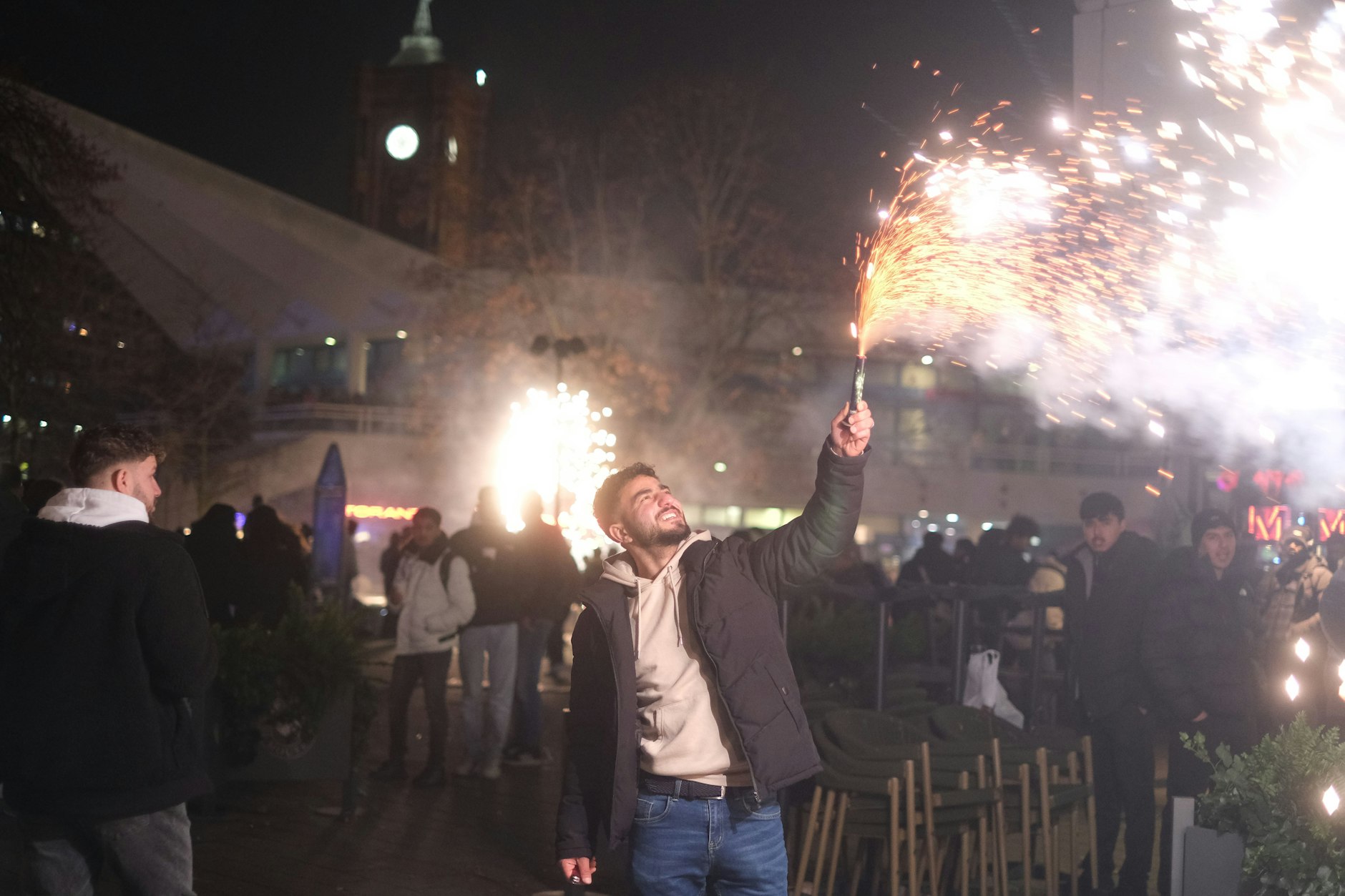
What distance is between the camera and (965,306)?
720cm

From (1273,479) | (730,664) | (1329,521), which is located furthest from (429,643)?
(1329,521)

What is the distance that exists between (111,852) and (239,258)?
39.3 metres

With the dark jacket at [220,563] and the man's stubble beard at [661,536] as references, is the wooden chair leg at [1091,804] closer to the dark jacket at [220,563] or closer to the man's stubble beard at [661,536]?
the man's stubble beard at [661,536]

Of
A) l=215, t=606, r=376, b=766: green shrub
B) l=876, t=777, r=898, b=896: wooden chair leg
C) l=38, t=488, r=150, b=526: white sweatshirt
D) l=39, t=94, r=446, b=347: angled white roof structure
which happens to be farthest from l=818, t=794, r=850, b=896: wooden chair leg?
l=39, t=94, r=446, b=347: angled white roof structure

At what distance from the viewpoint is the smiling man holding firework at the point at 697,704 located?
377cm

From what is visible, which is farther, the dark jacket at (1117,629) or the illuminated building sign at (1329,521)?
the illuminated building sign at (1329,521)

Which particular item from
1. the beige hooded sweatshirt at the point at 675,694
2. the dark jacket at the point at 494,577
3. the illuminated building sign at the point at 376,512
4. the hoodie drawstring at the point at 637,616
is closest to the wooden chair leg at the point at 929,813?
the beige hooded sweatshirt at the point at 675,694

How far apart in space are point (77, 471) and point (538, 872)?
3.94 metres

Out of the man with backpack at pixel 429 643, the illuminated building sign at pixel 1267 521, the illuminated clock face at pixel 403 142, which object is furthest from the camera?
the illuminated clock face at pixel 403 142

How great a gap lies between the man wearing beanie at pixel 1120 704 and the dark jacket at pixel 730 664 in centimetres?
337

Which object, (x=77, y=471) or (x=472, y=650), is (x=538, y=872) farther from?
(x=77, y=471)

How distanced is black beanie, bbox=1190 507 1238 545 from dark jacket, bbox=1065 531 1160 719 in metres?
0.41

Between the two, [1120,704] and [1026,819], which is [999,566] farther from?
[1026,819]

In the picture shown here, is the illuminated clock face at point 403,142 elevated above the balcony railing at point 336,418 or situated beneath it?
elevated above
